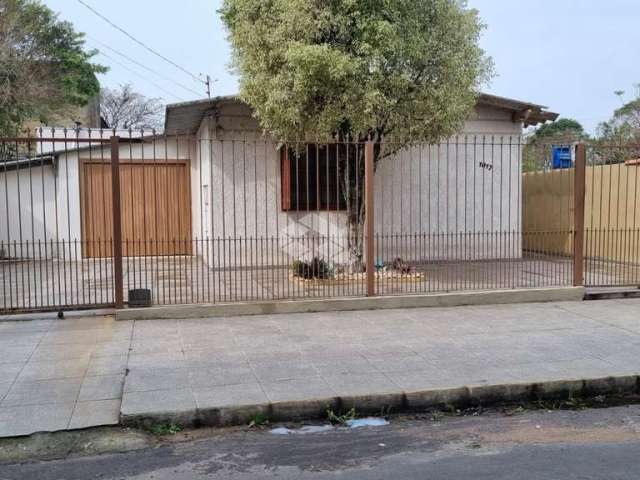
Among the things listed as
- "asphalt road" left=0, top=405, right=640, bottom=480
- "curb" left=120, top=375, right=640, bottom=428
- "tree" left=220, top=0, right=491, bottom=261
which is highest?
"tree" left=220, top=0, right=491, bottom=261

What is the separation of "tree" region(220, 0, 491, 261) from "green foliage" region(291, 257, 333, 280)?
2145mm

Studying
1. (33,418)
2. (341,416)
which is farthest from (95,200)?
(341,416)

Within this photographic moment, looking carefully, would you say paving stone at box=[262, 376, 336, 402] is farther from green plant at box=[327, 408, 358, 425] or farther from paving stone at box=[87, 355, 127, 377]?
paving stone at box=[87, 355, 127, 377]

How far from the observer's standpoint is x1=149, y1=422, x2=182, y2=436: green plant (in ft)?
15.5

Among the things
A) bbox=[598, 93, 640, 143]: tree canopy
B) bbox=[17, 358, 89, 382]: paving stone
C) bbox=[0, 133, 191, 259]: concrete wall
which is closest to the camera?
bbox=[17, 358, 89, 382]: paving stone

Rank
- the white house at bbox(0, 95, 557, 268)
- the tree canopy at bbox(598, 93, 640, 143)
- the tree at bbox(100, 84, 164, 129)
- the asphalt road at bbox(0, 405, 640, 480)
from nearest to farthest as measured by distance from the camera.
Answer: the asphalt road at bbox(0, 405, 640, 480) < the white house at bbox(0, 95, 557, 268) < the tree canopy at bbox(598, 93, 640, 143) < the tree at bbox(100, 84, 164, 129)

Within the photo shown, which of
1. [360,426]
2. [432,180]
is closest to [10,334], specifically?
[360,426]

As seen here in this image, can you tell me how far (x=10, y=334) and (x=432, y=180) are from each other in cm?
914

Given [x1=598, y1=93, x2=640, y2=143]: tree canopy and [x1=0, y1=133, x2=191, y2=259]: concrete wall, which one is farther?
[x1=598, y1=93, x2=640, y2=143]: tree canopy

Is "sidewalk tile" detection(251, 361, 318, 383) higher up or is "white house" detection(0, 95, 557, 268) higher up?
"white house" detection(0, 95, 557, 268)

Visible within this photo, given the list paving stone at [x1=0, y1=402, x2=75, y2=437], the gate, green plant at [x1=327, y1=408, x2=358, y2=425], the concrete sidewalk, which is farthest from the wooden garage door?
green plant at [x1=327, y1=408, x2=358, y2=425]

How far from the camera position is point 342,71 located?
8953 millimetres

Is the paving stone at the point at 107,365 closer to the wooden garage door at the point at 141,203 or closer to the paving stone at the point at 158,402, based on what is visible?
the paving stone at the point at 158,402

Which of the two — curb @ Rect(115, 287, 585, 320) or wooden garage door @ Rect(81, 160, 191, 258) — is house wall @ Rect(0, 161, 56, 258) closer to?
wooden garage door @ Rect(81, 160, 191, 258)
